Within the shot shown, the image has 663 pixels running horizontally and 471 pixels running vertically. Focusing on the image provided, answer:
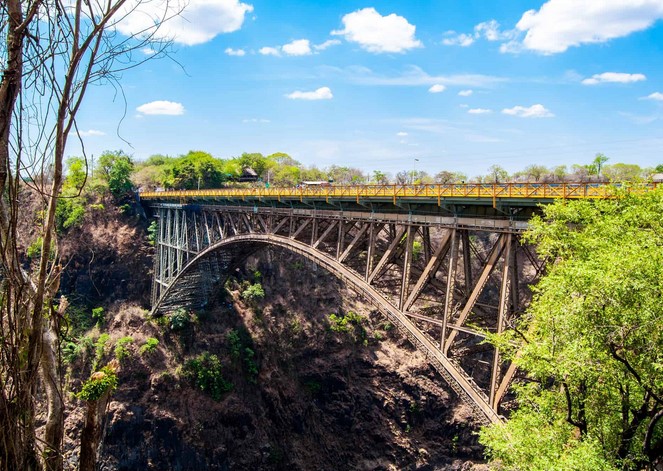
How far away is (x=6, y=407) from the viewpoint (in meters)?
3.60

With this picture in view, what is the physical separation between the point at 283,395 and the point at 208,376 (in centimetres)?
654

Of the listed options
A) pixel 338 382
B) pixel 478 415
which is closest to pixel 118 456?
pixel 338 382

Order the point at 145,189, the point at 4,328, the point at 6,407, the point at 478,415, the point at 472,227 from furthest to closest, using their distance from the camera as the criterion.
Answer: the point at 145,189, the point at 472,227, the point at 478,415, the point at 4,328, the point at 6,407

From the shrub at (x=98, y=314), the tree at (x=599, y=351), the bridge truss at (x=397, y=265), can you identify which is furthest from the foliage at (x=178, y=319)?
the tree at (x=599, y=351)

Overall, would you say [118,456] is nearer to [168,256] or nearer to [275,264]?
[168,256]

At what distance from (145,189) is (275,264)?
789 inches

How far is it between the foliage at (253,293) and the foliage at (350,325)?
7.08m

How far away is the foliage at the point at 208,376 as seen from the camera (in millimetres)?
36281

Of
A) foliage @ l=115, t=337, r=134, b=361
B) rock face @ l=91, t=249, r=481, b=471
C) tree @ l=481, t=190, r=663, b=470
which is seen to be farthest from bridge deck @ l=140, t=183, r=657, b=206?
foliage @ l=115, t=337, r=134, b=361

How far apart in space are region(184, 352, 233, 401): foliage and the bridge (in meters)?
7.77

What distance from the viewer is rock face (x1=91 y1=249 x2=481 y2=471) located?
3422cm

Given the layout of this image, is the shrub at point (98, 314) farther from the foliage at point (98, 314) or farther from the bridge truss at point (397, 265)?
the bridge truss at point (397, 265)

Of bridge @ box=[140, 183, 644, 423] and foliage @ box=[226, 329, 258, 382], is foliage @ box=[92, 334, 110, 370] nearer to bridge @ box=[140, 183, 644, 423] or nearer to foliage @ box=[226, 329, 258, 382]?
foliage @ box=[226, 329, 258, 382]

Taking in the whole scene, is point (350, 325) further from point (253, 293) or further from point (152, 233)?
point (152, 233)
